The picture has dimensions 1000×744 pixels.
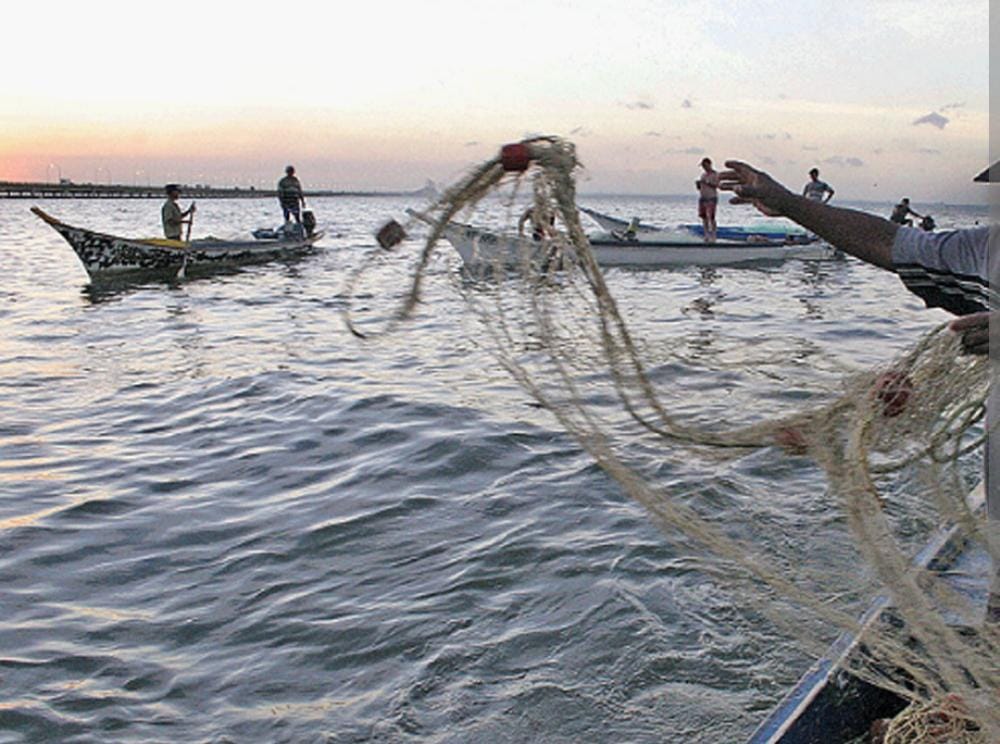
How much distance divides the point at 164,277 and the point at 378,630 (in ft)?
53.9

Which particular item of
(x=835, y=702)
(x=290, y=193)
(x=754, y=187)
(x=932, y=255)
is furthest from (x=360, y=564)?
(x=290, y=193)

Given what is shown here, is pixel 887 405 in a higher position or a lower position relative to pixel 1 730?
higher

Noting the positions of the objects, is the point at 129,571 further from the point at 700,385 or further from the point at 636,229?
the point at 636,229

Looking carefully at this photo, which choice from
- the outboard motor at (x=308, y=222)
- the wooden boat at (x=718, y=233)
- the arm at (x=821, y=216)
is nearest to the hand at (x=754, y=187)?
the arm at (x=821, y=216)

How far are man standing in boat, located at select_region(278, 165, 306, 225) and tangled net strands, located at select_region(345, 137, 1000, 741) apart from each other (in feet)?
72.0

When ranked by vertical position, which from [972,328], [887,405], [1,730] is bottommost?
[1,730]

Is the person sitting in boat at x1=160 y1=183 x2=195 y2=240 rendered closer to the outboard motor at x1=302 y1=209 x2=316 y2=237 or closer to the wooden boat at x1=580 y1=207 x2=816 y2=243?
the outboard motor at x1=302 y1=209 x2=316 y2=237

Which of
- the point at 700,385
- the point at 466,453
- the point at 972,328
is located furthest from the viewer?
the point at 700,385

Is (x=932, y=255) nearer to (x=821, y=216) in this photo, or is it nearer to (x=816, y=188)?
(x=821, y=216)

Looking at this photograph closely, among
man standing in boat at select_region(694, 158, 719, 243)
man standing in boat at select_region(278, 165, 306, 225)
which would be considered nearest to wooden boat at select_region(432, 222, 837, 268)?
man standing in boat at select_region(694, 158, 719, 243)

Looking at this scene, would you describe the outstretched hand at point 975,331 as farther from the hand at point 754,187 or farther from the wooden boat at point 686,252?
the wooden boat at point 686,252

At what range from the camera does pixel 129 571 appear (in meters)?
5.27

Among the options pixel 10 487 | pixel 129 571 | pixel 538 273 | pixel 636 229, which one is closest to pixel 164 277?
pixel 636 229

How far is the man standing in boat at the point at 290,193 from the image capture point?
24.1m
